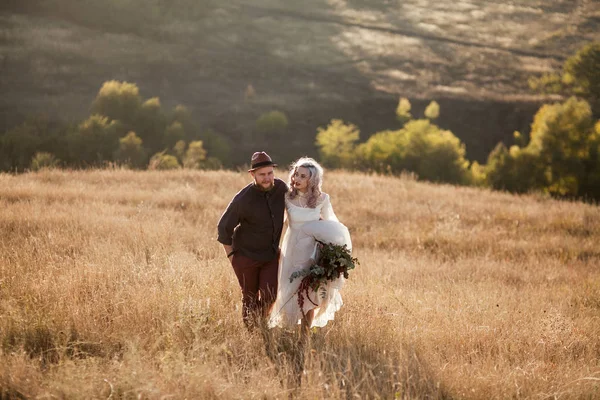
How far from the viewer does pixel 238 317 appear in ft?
18.5

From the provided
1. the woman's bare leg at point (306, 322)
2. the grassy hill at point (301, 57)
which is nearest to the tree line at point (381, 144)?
the grassy hill at point (301, 57)

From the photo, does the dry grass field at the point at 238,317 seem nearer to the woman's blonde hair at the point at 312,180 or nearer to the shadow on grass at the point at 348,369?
the shadow on grass at the point at 348,369

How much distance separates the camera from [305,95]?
9400cm

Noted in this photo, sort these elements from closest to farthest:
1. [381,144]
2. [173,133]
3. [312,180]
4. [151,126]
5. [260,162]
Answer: [260,162]
[312,180]
[381,144]
[173,133]
[151,126]

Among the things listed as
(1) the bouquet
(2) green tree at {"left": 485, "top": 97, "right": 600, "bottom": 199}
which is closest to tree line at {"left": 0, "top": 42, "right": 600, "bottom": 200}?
(2) green tree at {"left": 485, "top": 97, "right": 600, "bottom": 199}

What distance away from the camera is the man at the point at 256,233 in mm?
5438

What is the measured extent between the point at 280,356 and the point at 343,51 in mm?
106811

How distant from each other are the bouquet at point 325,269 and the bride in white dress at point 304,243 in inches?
4.2

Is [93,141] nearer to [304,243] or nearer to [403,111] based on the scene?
[403,111]

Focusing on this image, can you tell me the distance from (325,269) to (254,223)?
2.90 feet

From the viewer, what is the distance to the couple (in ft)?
17.8

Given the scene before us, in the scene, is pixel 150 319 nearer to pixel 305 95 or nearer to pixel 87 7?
pixel 305 95

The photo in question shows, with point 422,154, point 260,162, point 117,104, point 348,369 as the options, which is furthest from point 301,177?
point 117,104

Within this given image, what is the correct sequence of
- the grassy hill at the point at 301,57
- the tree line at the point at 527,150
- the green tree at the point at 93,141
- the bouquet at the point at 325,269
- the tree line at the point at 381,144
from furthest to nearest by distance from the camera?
1. the grassy hill at the point at 301,57
2. the green tree at the point at 93,141
3. the tree line at the point at 381,144
4. the tree line at the point at 527,150
5. the bouquet at the point at 325,269
